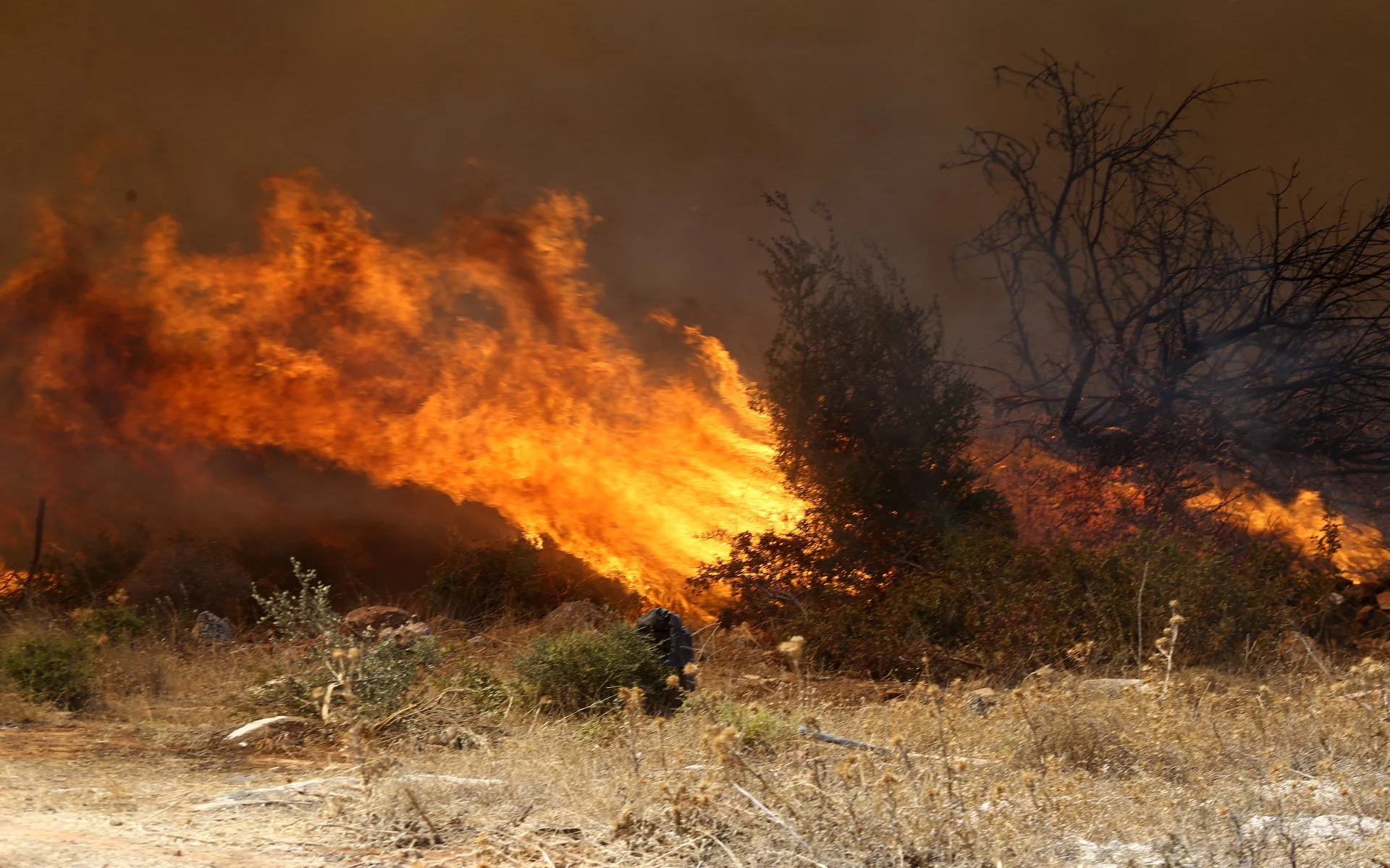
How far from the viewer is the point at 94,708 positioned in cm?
820

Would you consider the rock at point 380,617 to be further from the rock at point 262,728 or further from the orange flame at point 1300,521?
the orange flame at point 1300,521

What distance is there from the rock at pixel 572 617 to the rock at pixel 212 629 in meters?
3.49

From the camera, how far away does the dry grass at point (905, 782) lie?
3.87m

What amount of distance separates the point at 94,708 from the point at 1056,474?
11.4 meters

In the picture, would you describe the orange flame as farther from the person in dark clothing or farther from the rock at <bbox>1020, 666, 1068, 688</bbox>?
the person in dark clothing

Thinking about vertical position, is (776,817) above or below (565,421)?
below

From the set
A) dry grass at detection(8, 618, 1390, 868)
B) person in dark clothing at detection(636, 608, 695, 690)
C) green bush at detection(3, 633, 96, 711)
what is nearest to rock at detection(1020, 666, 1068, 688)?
dry grass at detection(8, 618, 1390, 868)

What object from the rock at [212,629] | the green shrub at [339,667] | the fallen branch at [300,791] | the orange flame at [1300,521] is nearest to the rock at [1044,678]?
the fallen branch at [300,791]

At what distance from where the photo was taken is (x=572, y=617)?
12.9 meters

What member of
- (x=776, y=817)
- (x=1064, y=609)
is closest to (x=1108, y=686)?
(x=1064, y=609)

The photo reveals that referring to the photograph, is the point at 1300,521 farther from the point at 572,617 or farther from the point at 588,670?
the point at 588,670

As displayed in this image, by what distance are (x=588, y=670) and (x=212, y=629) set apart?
647 cm

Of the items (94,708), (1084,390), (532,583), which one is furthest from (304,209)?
(1084,390)

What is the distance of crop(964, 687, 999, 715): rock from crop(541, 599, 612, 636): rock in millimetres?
5255
